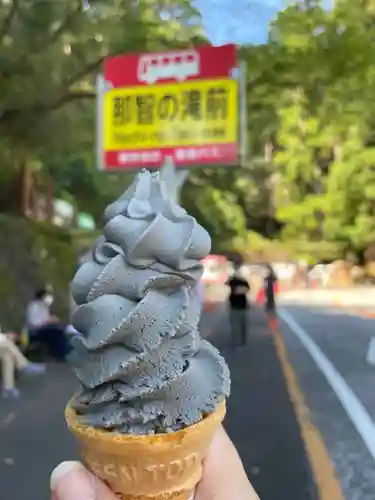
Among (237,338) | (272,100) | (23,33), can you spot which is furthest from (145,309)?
(237,338)

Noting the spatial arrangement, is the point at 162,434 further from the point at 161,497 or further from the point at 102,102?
the point at 102,102

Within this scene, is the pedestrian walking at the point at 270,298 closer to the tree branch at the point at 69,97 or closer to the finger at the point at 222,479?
the tree branch at the point at 69,97

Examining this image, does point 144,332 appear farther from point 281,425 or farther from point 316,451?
point 281,425

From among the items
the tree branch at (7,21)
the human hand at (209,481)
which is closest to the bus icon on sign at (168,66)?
the tree branch at (7,21)

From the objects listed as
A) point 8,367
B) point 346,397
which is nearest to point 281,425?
point 346,397

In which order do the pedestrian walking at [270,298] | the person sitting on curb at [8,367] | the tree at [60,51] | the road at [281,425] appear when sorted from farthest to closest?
the pedestrian walking at [270,298] < the tree at [60,51] < the person sitting on curb at [8,367] < the road at [281,425]
